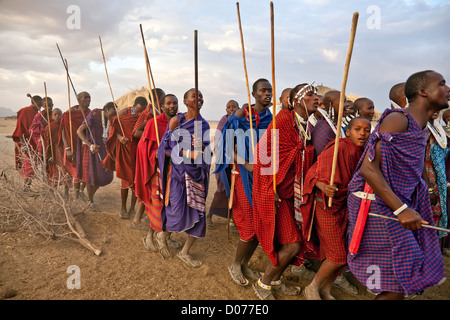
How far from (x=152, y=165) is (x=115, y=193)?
10.9 ft

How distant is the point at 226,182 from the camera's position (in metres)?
3.73

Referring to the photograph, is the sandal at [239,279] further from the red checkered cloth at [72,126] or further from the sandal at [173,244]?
the red checkered cloth at [72,126]

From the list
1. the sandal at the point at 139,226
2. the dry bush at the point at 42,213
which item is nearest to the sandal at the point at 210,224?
the sandal at the point at 139,226

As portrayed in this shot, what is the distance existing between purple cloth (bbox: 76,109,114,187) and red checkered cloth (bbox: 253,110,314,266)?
4.03 metres

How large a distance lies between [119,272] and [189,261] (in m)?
0.80

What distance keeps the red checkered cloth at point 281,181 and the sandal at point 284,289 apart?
34cm

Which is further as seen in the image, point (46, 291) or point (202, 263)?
point (202, 263)

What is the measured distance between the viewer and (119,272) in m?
3.50

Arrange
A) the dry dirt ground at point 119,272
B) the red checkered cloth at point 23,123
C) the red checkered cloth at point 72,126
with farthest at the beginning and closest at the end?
1. the red checkered cloth at point 23,123
2. the red checkered cloth at point 72,126
3. the dry dirt ground at point 119,272

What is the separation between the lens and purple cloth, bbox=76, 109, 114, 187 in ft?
19.7

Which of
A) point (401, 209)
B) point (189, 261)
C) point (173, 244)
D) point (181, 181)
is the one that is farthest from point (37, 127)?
point (401, 209)

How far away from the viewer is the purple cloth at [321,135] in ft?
9.97
